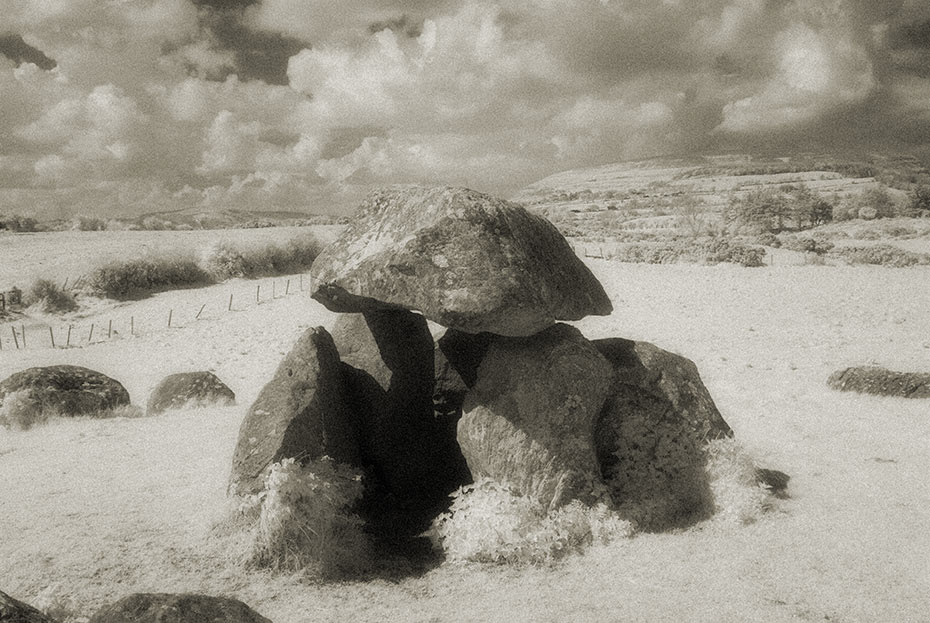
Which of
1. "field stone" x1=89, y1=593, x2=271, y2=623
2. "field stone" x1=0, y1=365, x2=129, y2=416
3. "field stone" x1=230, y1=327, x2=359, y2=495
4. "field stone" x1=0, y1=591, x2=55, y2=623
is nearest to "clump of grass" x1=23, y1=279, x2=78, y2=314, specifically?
"field stone" x1=0, y1=365, x2=129, y2=416

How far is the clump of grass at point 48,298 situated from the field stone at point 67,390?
46.1 feet

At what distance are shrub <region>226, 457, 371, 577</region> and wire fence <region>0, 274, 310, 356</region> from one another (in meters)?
16.3

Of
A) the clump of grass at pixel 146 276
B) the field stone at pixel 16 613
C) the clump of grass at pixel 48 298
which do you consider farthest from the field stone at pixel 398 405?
the clump of grass at pixel 146 276

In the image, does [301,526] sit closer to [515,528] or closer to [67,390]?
[515,528]

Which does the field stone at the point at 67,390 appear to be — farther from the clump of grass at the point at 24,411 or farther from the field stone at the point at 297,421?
the field stone at the point at 297,421

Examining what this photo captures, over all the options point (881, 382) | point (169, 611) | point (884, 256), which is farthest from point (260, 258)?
point (884, 256)

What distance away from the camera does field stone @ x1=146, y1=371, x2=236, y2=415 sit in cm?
1264

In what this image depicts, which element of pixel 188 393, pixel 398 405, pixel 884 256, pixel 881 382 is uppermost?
pixel 884 256

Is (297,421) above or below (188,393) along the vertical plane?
above

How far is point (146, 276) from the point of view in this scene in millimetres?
27938

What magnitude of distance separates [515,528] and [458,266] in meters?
2.81

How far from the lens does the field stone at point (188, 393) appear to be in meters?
12.6

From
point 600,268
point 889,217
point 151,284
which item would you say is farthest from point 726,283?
point 889,217

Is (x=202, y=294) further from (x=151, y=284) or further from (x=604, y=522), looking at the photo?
(x=604, y=522)
